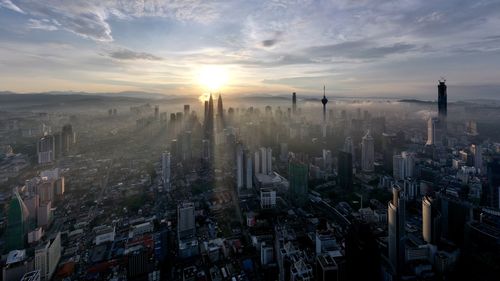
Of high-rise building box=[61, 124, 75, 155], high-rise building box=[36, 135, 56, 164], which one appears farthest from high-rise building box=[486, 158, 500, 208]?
high-rise building box=[61, 124, 75, 155]

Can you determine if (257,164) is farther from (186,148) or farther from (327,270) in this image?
(327,270)

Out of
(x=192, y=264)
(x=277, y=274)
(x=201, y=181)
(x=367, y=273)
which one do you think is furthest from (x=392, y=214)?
(x=201, y=181)

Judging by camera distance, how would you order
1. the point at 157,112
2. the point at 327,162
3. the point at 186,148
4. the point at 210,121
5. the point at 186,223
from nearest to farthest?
the point at 186,223 → the point at 327,162 → the point at 186,148 → the point at 210,121 → the point at 157,112

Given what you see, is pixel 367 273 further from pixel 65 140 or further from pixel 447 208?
pixel 65 140

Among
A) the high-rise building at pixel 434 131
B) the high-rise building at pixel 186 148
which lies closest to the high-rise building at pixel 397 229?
the high-rise building at pixel 186 148

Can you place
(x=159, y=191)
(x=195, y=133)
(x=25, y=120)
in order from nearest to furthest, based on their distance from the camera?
1. (x=159, y=191)
2. (x=25, y=120)
3. (x=195, y=133)

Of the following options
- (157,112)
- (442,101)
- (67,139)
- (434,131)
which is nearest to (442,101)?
(442,101)

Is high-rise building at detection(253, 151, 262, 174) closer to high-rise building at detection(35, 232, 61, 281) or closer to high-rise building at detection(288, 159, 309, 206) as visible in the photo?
high-rise building at detection(288, 159, 309, 206)
